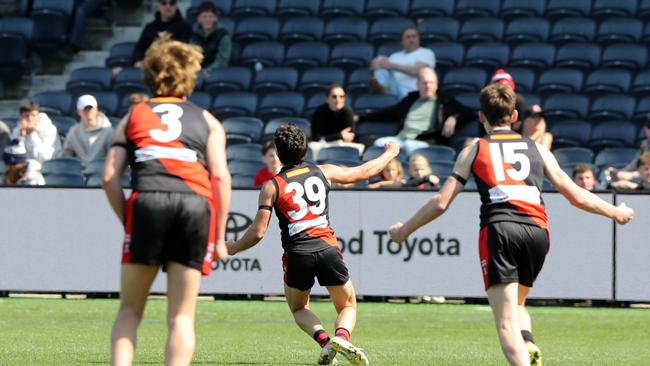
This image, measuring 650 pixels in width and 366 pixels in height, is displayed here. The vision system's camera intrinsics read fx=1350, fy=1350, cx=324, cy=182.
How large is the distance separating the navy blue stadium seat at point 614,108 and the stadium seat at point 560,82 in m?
0.66

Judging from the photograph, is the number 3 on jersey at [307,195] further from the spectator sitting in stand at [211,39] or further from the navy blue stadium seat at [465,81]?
the spectator sitting in stand at [211,39]

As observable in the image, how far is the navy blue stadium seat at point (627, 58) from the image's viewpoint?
19.3 metres

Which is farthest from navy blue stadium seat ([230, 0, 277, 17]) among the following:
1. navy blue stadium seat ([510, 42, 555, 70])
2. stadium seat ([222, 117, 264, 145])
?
navy blue stadium seat ([510, 42, 555, 70])

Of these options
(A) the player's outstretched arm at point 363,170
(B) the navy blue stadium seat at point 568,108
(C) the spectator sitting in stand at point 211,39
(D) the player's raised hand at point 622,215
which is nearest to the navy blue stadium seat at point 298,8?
(C) the spectator sitting in stand at point 211,39

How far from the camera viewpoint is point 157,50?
6.32 meters

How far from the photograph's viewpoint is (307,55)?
2058 centimetres

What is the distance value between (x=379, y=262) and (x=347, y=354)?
682cm

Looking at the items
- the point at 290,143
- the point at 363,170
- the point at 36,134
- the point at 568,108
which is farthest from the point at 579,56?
the point at 290,143

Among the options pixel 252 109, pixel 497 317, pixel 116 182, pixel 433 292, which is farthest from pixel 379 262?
pixel 116 182

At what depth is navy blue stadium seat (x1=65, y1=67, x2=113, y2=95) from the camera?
20.5 m

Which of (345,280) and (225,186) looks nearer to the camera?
(225,186)

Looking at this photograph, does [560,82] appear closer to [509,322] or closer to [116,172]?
[509,322]

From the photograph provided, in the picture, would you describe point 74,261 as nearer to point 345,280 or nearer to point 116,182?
point 345,280

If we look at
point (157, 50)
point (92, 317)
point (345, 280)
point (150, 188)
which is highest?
point (157, 50)
